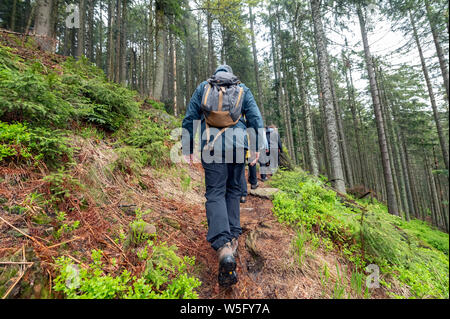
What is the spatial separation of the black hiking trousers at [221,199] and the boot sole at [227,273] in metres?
0.21

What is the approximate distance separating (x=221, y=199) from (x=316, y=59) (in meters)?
18.7

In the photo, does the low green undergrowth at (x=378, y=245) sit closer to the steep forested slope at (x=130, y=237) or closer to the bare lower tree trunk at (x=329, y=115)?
the steep forested slope at (x=130, y=237)

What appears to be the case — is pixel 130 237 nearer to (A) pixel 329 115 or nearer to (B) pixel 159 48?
(A) pixel 329 115

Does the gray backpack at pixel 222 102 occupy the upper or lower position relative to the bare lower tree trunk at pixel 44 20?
lower

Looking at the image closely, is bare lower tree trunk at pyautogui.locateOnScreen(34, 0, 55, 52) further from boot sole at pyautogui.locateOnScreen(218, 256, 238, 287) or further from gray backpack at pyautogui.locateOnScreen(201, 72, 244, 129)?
boot sole at pyautogui.locateOnScreen(218, 256, 238, 287)

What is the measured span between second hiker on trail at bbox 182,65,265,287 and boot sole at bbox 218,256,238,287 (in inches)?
8.3

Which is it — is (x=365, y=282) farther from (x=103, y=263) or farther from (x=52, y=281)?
(x=52, y=281)

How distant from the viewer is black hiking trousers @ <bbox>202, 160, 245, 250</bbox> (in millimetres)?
2038

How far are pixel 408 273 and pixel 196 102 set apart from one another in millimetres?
3041

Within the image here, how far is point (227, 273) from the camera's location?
5.89 feet

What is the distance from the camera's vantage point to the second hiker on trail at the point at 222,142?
2.16 meters

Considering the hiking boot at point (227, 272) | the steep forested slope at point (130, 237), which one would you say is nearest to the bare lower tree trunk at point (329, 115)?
the steep forested slope at point (130, 237)

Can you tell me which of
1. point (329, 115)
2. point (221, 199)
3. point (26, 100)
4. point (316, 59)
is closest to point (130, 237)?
point (221, 199)

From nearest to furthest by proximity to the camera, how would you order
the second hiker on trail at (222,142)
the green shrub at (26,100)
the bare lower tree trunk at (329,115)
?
the second hiker on trail at (222,142)
the green shrub at (26,100)
the bare lower tree trunk at (329,115)
